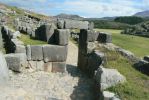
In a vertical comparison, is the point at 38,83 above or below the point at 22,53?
below

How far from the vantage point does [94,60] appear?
21172mm

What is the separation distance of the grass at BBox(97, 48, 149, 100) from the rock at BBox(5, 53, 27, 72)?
4.31 metres

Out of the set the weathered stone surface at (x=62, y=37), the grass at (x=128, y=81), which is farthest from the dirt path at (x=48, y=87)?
the weathered stone surface at (x=62, y=37)

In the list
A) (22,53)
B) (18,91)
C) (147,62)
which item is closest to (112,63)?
(147,62)

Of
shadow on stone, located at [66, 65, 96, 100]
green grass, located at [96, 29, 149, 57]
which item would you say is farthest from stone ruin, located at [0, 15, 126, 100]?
green grass, located at [96, 29, 149, 57]

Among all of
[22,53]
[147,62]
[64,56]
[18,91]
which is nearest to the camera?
[18,91]

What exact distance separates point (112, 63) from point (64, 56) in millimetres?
3447

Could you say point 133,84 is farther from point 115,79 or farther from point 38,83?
point 38,83

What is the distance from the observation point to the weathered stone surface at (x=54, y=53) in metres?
21.3

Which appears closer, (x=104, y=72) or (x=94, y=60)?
(x=104, y=72)

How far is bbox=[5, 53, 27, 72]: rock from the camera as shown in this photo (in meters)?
18.8

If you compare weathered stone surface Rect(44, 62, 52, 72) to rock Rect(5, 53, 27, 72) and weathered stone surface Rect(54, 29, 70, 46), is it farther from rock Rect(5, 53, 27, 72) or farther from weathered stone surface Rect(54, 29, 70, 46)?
rock Rect(5, 53, 27, 72)

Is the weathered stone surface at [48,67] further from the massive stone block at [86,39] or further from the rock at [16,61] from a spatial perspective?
the massive stone block at [86,39]

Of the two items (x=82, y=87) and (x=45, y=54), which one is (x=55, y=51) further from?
(x=82, y=87)
